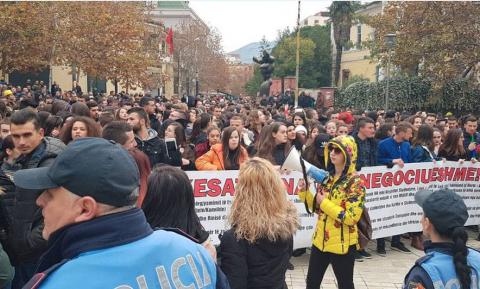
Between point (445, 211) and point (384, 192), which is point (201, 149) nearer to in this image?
point (384, 192)

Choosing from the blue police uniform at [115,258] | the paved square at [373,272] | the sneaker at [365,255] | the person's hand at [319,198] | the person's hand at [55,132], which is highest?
the person's hand at [55,132]

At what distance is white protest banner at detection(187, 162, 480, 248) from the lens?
21.7 ft

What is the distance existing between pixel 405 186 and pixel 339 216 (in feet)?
11.7

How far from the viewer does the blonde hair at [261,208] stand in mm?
3451

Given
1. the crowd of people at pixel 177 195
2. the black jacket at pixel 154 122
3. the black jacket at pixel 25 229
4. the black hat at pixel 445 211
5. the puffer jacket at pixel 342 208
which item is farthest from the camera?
the black jacket at pixel 154 122

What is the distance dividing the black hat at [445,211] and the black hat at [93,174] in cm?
179

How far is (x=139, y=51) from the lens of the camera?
32219mm

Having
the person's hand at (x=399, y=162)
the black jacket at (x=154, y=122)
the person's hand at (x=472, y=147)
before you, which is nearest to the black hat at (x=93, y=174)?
the person's hand at (x=399, y=162)

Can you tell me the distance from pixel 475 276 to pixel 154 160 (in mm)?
4458

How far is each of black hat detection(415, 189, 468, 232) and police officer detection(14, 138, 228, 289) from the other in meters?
1.64

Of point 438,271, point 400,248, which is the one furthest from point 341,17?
point 438,271

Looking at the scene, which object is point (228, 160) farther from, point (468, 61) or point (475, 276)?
point (468, 61)

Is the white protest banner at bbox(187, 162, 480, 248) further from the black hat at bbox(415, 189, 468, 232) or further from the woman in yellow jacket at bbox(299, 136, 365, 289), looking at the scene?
the black hat at bbox(415, 189, 468, 232)

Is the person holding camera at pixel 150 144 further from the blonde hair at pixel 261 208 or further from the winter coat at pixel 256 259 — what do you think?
the winter coat at pixel 256 259
